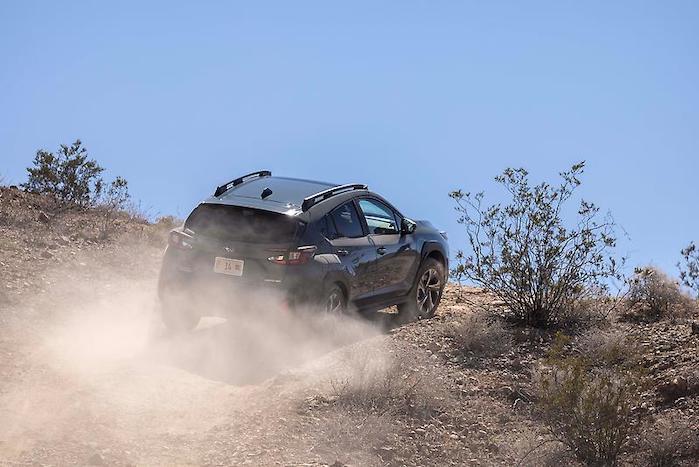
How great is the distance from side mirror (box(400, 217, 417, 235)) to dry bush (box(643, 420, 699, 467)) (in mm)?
4498

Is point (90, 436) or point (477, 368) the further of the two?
point (477, 368)

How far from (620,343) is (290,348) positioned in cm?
373

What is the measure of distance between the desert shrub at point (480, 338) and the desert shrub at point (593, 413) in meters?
2.23

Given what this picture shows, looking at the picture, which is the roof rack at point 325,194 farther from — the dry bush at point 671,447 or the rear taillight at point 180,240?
the dry bush at point 671,447

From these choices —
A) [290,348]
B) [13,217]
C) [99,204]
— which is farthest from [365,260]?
[99,204]

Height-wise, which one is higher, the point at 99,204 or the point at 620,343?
the point at 99,204

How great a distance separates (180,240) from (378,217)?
2663 millimetres

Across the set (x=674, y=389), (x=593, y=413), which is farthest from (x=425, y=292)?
(x=593, y=413)

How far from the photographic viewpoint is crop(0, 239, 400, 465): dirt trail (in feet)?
24.3

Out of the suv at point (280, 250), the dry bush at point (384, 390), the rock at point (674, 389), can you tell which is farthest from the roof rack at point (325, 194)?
the rock at point (674, 389)

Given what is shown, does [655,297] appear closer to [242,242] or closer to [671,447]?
[671,447]

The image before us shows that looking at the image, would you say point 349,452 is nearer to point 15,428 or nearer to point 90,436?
point 90,436

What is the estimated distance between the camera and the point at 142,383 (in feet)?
29.1

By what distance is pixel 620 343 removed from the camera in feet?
34.6
